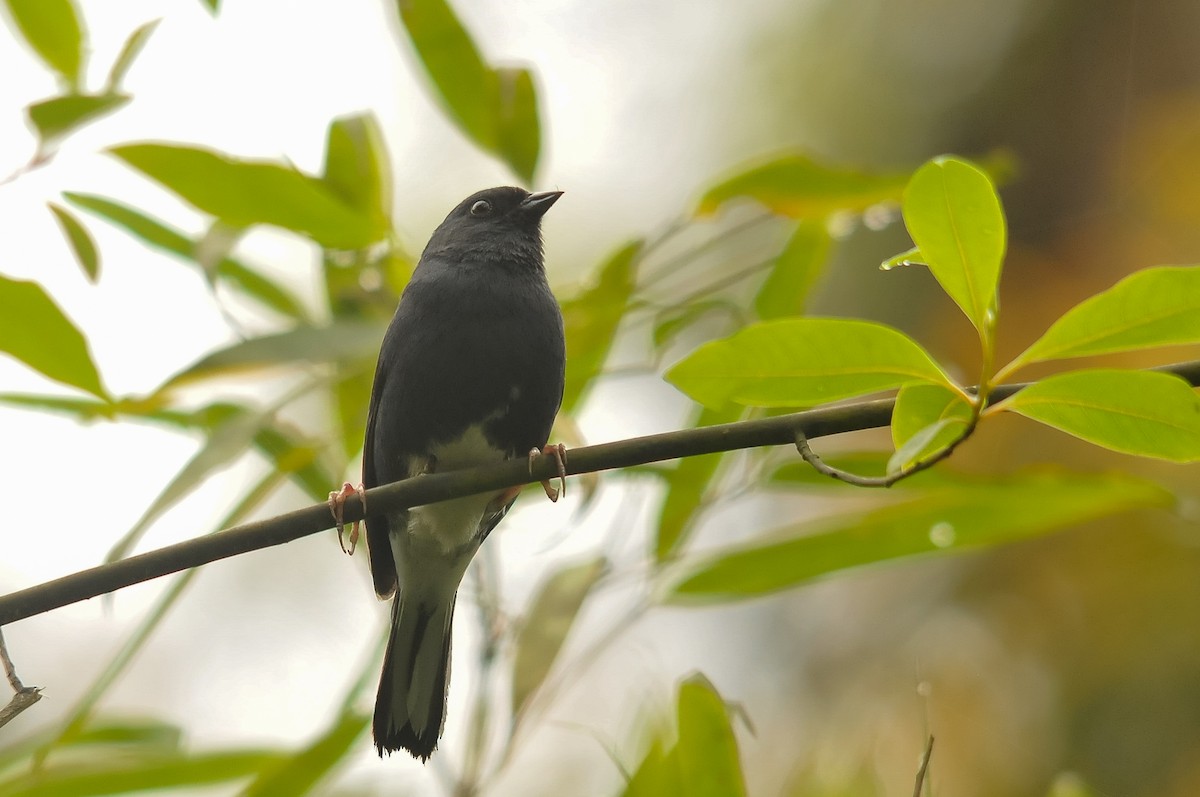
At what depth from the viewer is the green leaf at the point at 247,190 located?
303 cm

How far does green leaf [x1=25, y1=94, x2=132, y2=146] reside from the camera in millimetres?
2539

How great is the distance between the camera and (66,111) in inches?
101

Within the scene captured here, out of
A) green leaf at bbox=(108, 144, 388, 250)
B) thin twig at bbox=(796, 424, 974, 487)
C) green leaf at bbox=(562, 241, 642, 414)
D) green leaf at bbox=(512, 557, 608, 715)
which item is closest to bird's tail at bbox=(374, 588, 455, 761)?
green leaf at bbox=(512, 557, 608, 715)

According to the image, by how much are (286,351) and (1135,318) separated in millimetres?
2093

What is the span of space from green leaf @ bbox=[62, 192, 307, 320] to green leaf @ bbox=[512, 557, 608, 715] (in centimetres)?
133

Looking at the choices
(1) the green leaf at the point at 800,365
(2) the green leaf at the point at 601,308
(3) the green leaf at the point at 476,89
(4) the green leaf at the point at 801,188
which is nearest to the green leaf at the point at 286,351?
(2) the green leaf at the point at 601,308

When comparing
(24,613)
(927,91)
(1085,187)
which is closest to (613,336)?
(24,613)

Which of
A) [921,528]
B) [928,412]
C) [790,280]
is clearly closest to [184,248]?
[790,280]

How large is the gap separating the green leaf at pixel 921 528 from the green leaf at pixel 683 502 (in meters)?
0.10

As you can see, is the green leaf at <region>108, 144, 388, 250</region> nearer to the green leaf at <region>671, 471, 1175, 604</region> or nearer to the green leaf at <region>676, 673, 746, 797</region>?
the green leaf at <region>671, 471, 1175, 604</region>

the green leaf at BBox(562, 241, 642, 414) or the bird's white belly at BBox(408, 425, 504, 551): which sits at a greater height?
the green leaf at BBox(562, 241, 642, 414)

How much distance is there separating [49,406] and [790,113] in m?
6.93

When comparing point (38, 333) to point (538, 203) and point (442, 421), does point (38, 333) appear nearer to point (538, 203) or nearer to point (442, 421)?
point (442, 421)

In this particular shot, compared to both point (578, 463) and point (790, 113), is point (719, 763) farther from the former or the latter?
point (790, 113)
